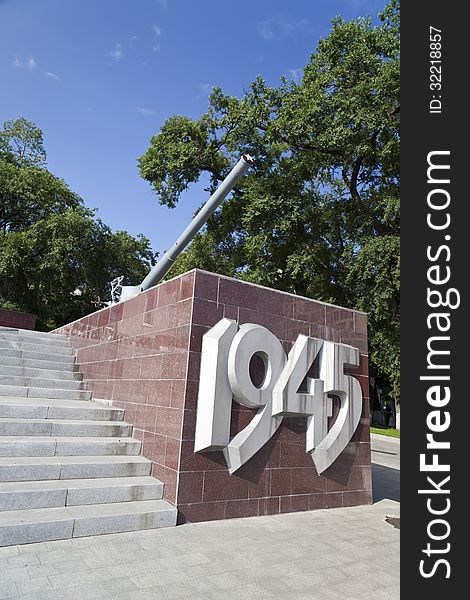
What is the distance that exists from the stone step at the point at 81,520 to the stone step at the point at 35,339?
5.53m

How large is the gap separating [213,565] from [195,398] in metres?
1.86

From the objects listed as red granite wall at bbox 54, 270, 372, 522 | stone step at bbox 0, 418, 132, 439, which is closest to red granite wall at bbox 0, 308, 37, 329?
red granite wall at bbox 54, 270, 372, 522

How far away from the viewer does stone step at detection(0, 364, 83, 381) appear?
7516 millimetres

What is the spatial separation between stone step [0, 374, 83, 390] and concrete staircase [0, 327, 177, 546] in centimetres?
9

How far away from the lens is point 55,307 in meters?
26.0

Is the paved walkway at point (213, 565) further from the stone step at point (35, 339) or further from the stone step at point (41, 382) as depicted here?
the stone step at point (35, 339)

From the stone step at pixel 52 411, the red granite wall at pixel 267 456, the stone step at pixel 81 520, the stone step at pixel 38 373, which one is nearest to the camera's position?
the stone step at pixel 81 520

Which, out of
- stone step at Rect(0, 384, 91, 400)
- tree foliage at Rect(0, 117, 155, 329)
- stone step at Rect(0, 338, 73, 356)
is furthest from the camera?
tree foliage at Rect(0, 117, 155, 329)

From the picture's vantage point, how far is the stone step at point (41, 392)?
6864mm

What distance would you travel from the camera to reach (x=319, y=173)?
17.5 m

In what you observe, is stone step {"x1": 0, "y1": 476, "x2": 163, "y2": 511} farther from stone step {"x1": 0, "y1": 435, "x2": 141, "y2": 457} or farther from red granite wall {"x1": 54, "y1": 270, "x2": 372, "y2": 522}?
stone step {"x1": 0, "y1": 435, "x2": 141, "y2": 457}

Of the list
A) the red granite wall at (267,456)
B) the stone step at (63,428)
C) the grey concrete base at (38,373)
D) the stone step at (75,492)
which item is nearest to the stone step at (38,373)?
the grey concrete base at (38,373)

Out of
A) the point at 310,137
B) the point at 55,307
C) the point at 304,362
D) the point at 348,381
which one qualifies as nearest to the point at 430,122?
the point at 304,362

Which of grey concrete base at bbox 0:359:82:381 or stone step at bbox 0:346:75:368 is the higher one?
stone step at bbox 0:346:75:368
